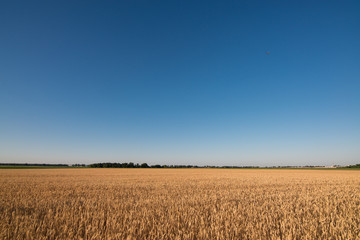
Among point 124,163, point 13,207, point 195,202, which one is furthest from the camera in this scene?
point 124,163

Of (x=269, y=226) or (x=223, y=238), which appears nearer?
Answer: (x=223, y=238)

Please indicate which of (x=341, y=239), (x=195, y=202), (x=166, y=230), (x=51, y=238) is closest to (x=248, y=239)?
(x=166, y=230)

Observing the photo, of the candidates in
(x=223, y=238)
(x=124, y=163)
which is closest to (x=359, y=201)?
(x=223, y=238)

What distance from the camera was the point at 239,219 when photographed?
187 inches

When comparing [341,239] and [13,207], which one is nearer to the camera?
[341,239]

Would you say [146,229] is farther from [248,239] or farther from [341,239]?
[341,239]

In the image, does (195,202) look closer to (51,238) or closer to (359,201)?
(51,238)

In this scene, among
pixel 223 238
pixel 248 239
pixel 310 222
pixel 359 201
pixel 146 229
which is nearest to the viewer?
pixel 223 238

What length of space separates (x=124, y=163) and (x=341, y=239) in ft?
386

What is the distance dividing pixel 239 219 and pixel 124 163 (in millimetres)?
116496

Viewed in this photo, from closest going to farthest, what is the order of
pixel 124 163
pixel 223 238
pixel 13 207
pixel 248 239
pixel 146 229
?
1. pixel 223 238
2. pixel 248 239
3. pixel 146 229
4. pixel 13 207
5. pixel 124 163

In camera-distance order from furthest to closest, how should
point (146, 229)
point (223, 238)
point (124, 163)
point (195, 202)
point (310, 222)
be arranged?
1. point (124, 163)
2. point (195, 202)
3. point (310, 222)
4. point (146, 229)
5. point (223, 238)

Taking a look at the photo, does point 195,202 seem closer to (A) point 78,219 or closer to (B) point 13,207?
(A) point 78,219

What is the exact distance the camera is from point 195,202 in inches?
278
